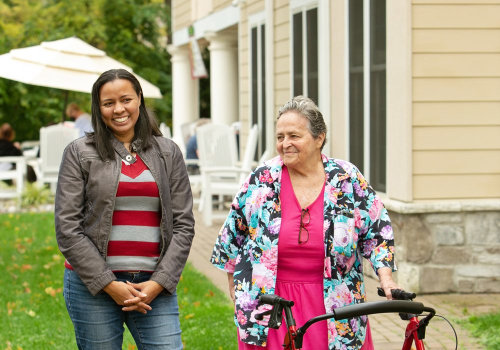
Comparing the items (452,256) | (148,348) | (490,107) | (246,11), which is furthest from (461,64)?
(246,11)

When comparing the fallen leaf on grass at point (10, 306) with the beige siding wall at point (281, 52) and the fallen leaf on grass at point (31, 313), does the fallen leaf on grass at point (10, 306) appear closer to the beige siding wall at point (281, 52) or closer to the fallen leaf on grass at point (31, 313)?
the fallen leaf on grass at point (31, 313)

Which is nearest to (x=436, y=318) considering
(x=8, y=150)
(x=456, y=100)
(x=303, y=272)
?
(x=456, y=100)

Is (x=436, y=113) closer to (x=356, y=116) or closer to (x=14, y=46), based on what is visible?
(x=356, y=116)

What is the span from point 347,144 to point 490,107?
211 centimetres

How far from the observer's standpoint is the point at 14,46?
26.6 m

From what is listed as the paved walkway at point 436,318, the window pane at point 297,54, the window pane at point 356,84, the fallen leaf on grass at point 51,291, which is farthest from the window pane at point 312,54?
the fallen leaf on grass at point 51,291

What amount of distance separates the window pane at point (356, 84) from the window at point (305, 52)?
131cm

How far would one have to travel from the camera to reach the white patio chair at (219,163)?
47.3 ft

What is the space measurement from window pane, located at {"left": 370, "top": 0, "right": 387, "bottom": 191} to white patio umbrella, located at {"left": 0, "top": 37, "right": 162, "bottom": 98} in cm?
404

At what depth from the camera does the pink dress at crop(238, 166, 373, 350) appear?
423 centimetres

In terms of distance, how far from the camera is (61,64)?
506 inches

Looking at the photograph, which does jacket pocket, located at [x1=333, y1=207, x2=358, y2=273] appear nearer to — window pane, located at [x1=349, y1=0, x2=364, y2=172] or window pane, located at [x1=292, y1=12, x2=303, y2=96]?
window pane, located at [x1=349, y1=0, x2=364, y2=172]

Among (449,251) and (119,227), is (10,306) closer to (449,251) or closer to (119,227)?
(449,251)

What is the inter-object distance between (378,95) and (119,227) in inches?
229
